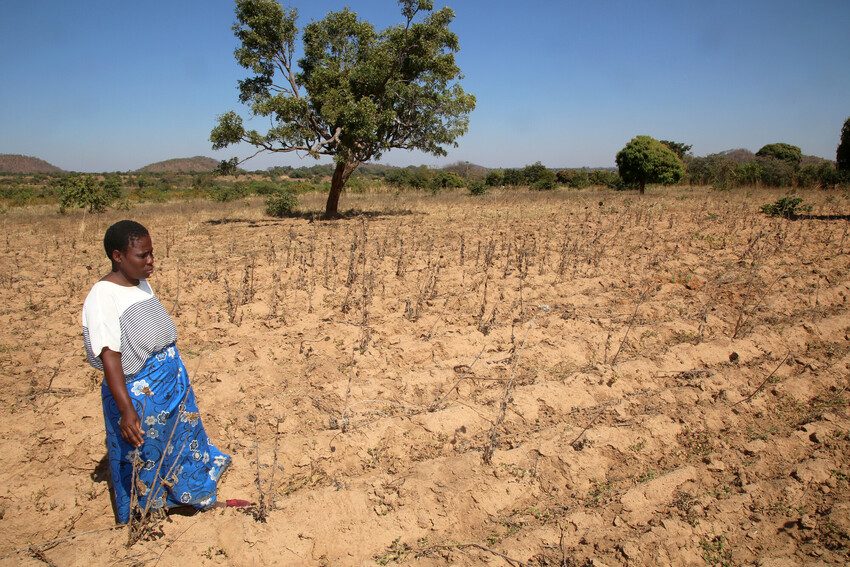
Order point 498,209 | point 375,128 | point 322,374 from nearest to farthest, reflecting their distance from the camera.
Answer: point 322,374, point 375,128, point 498,209

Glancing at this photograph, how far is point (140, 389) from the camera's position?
8.54 ft

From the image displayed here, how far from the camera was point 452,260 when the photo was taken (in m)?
8.16

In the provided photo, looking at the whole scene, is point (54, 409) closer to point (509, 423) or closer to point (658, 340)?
point (509, 423)

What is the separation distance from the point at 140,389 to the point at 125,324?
14.0 inches

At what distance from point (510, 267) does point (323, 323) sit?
3.28m

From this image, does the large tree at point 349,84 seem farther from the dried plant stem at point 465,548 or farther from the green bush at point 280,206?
the dried plant stem at point 465,548

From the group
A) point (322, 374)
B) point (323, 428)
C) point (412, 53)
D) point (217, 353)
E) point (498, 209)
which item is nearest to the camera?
point (323, 428)

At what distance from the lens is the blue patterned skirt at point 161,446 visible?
2617mm

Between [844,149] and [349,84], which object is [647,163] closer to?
[844,149]

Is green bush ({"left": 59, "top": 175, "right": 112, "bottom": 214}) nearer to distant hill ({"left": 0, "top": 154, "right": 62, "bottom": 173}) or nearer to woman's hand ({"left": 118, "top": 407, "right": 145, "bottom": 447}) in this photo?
woman's hand ({"left": 118, "top": 407, "right": 145, "bottom": 447})

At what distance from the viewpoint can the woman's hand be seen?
2.47 metres

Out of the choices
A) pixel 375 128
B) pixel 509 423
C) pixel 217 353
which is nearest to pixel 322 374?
pixel 217 353

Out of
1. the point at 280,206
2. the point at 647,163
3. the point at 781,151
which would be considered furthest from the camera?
the point at 781,151

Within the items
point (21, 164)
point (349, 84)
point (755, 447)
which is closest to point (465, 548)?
point (755, 447)
